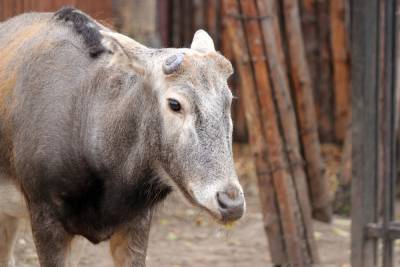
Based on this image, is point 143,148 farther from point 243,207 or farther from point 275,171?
point 275,171

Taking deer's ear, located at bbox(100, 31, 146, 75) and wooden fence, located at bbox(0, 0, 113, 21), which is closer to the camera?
deer's ear, located at bbox(100, 31, 146, 75)

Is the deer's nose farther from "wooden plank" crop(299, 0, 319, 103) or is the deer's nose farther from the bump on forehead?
"wooden plank" crop(299, 0, 319, 103)

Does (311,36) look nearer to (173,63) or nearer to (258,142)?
(258,142)

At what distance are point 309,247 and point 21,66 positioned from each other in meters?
3.72

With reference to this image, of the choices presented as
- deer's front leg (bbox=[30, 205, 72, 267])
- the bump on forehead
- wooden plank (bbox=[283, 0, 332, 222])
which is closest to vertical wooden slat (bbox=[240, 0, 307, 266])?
wooden plank (bbox=[283, 0, 332, 222])

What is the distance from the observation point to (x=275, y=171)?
9.97 m

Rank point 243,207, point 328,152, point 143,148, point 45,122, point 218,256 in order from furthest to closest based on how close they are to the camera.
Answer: point 328,152 → point 218,256 → point 45,122 → point 143,148 → point 243,207

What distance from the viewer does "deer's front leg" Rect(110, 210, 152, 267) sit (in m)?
7.49

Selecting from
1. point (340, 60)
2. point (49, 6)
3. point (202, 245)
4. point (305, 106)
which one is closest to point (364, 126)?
point (305, 106)

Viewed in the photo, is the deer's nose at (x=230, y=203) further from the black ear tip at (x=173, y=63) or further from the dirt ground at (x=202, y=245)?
the dirt ground at (x=202, y=245)

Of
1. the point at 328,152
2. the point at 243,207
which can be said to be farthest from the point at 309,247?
the point at 328,152

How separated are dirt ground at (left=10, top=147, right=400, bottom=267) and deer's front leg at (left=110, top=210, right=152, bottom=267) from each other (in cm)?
234

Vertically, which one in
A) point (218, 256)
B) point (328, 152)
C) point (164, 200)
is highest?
point (164, 200)

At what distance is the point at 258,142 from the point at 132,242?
2787 mm
